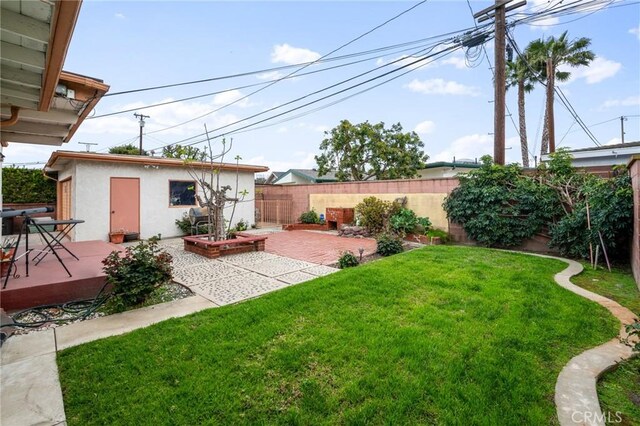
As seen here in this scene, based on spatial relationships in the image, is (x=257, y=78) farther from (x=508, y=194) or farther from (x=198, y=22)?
(x=508, y=194)

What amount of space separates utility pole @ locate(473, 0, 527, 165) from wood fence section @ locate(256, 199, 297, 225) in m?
Result: 9.61

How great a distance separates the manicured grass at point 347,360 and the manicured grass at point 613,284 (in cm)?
67

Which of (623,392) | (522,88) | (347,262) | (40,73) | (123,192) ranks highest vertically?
(522,88)

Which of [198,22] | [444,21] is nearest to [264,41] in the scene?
[198,22]

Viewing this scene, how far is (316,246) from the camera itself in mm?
8789

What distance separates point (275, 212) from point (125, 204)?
23.4 feet

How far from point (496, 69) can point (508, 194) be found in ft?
12.2

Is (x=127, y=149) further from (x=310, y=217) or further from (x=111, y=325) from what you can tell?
(x=111, y=325)

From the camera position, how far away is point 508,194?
7.78m

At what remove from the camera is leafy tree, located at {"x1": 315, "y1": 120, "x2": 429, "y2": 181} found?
64.5 ft

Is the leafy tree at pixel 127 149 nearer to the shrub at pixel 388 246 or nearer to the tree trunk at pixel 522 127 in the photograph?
the shrub at pixel 388 246

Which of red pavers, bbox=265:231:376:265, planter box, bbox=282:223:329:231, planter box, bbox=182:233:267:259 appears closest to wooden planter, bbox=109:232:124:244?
planter box, bbox=182:233:267:259

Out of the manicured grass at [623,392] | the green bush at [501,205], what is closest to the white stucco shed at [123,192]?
the green bush at [501,205]

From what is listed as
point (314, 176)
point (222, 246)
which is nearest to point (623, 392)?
point (222, 246)
